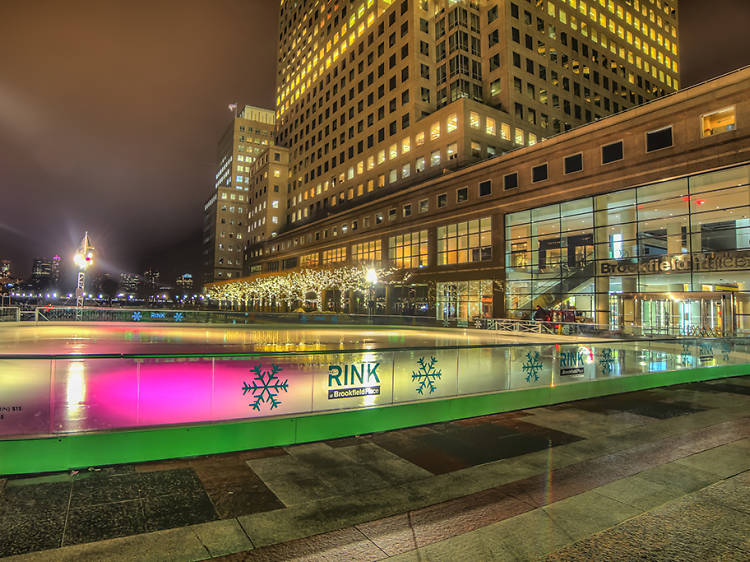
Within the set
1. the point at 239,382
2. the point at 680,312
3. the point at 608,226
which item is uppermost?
the point at 608,226

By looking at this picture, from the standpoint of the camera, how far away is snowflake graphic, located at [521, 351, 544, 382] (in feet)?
32.5

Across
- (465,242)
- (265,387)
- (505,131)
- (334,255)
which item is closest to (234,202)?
(334,255)

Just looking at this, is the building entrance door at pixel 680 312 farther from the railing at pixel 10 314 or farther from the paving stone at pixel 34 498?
the railing at pixel 10 314

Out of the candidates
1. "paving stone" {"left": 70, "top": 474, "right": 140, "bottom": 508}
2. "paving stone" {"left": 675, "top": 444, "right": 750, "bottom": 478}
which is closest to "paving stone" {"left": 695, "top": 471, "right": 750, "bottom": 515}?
"paving stone" {"left": 675, "top": 444, "right": 750, "bottom": 478}

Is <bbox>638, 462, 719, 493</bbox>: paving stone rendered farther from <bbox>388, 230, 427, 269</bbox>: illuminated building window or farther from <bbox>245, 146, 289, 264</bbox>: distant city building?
<bbox>245, 146, 289, 264</bbox>: distant city building

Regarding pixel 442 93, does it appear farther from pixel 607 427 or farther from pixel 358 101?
pixel 607 427

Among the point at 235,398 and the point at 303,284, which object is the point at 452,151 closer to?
the point at 303,284

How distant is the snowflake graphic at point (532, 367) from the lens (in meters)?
9.91

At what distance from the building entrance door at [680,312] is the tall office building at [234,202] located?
129 meters

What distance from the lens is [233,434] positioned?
22.3ft

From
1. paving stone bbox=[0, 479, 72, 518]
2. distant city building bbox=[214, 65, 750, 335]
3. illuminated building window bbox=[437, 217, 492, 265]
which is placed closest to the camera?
paving stone bbox=[0, 479, 72, 518]

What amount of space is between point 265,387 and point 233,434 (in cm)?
86

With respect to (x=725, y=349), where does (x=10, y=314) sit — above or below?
above

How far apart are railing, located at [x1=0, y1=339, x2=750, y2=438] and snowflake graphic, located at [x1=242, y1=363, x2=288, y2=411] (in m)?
0.02
